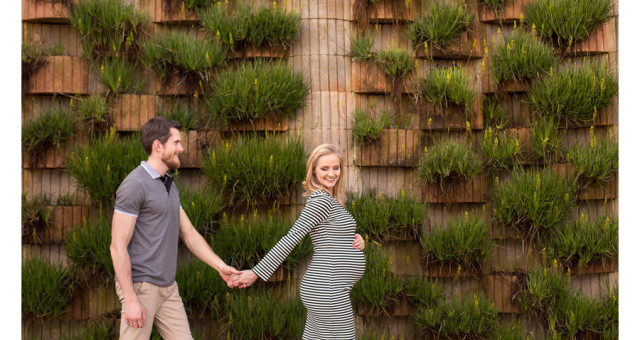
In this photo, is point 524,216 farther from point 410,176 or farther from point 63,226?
point 63,226

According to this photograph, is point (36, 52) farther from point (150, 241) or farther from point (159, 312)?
point (159, 312)

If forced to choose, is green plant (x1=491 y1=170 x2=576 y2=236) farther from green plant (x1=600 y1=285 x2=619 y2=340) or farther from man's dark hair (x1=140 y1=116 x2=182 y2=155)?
man's dark hair (x1=140 y1=116 x2=182 y2=155)

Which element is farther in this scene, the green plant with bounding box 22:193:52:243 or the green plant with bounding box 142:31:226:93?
the green plant with bounding box 142:31:226:93

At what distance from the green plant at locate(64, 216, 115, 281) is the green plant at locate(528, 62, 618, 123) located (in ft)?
10.7

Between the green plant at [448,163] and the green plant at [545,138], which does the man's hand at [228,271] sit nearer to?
the green plant at [448,163]

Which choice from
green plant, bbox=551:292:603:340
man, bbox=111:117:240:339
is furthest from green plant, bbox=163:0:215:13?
green plant, bbox=551:292:603:340

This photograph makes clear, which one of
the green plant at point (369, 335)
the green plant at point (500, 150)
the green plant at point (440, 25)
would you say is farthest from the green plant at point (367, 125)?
the green plant at point (369, 335)

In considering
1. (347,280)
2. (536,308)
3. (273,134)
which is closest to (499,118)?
(536,308)

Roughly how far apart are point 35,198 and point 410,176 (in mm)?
2768

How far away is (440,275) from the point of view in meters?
4.46

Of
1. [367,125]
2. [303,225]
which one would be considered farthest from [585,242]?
[303,225]

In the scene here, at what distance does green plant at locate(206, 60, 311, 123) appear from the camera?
4.28m

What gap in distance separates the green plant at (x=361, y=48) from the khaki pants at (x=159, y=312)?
7.26ft

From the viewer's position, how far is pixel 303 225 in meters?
3.19
